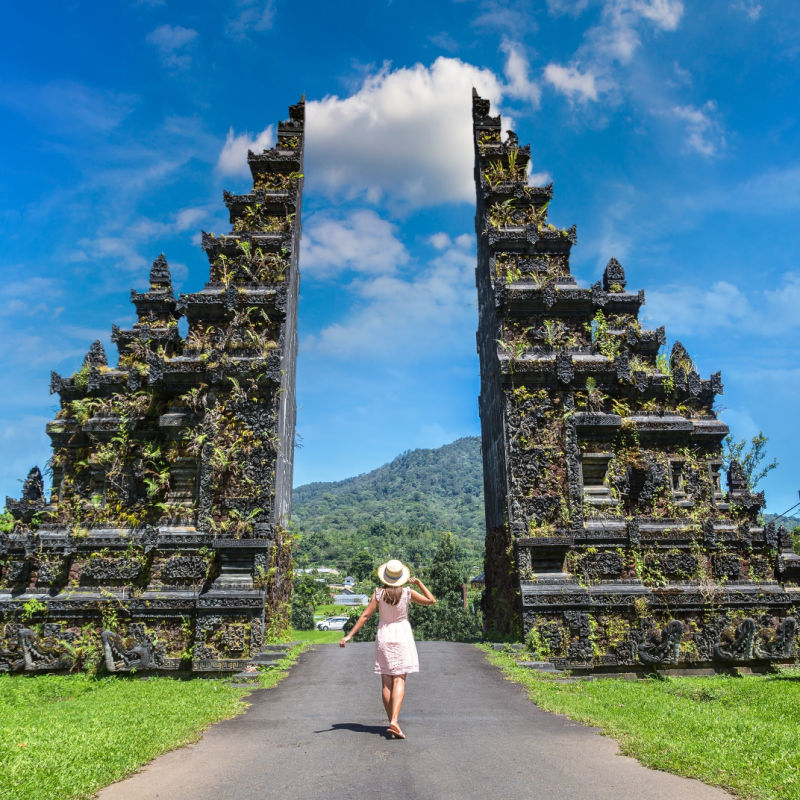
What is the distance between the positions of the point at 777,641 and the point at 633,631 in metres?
3.24

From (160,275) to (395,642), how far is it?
1696 centimetres

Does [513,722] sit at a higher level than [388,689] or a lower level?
lower

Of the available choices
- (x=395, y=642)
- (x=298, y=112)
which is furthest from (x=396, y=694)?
(x=298, y=112)

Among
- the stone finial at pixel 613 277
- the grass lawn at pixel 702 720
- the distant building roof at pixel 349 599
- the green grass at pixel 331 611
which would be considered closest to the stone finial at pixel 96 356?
the grass lawn at pixel 702 720

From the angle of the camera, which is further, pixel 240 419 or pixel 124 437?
pixel 124 437

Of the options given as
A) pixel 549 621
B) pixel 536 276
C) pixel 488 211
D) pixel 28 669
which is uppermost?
pixel 488 211

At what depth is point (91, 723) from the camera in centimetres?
805

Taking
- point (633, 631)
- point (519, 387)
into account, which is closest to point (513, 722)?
point (633, 631)

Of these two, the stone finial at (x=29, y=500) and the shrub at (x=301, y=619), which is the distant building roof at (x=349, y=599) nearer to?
the shrub at (x=301, y=619)

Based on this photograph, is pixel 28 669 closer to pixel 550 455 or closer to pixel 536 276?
pixel 550 455

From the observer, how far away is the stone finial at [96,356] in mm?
18562

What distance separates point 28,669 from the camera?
13.1 m

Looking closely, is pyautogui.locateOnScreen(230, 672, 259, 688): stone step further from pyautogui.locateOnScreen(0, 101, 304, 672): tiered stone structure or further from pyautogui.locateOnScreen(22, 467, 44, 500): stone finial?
pyautogui.locateOnScreen(22, 467, 44, 500): stone finial

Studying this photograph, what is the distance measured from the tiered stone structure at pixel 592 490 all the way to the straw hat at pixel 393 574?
645 cm
